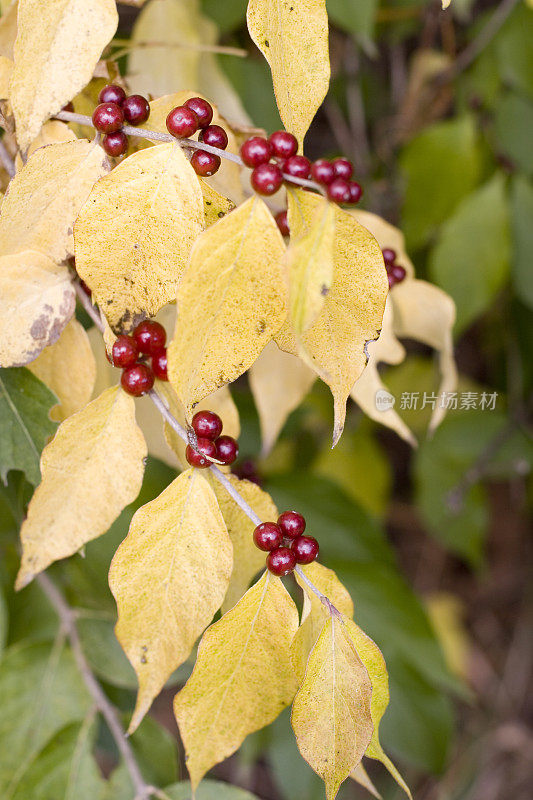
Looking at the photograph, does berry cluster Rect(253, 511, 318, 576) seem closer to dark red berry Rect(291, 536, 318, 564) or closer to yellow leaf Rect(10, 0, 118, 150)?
dark red berry Rect(291, 536, 318, 564)

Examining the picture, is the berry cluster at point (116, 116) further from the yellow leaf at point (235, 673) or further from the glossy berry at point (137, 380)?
the yellow leaf at point (235, 673)

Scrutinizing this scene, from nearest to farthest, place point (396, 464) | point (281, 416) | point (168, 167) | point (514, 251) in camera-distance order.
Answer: point (168, 167), point (281, 416), point (514, 251), point (396, 464)

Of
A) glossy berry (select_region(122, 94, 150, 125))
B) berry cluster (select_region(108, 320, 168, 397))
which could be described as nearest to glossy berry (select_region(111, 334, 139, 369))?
berry cluster (select_region(108, 320, 168, 397))

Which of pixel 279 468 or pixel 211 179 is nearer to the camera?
pixel 211 179

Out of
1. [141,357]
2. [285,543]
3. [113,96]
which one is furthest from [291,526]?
[113,96]

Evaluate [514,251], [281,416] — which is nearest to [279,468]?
[514,251]

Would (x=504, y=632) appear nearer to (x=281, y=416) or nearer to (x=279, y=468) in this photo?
(x=279, y=468)
